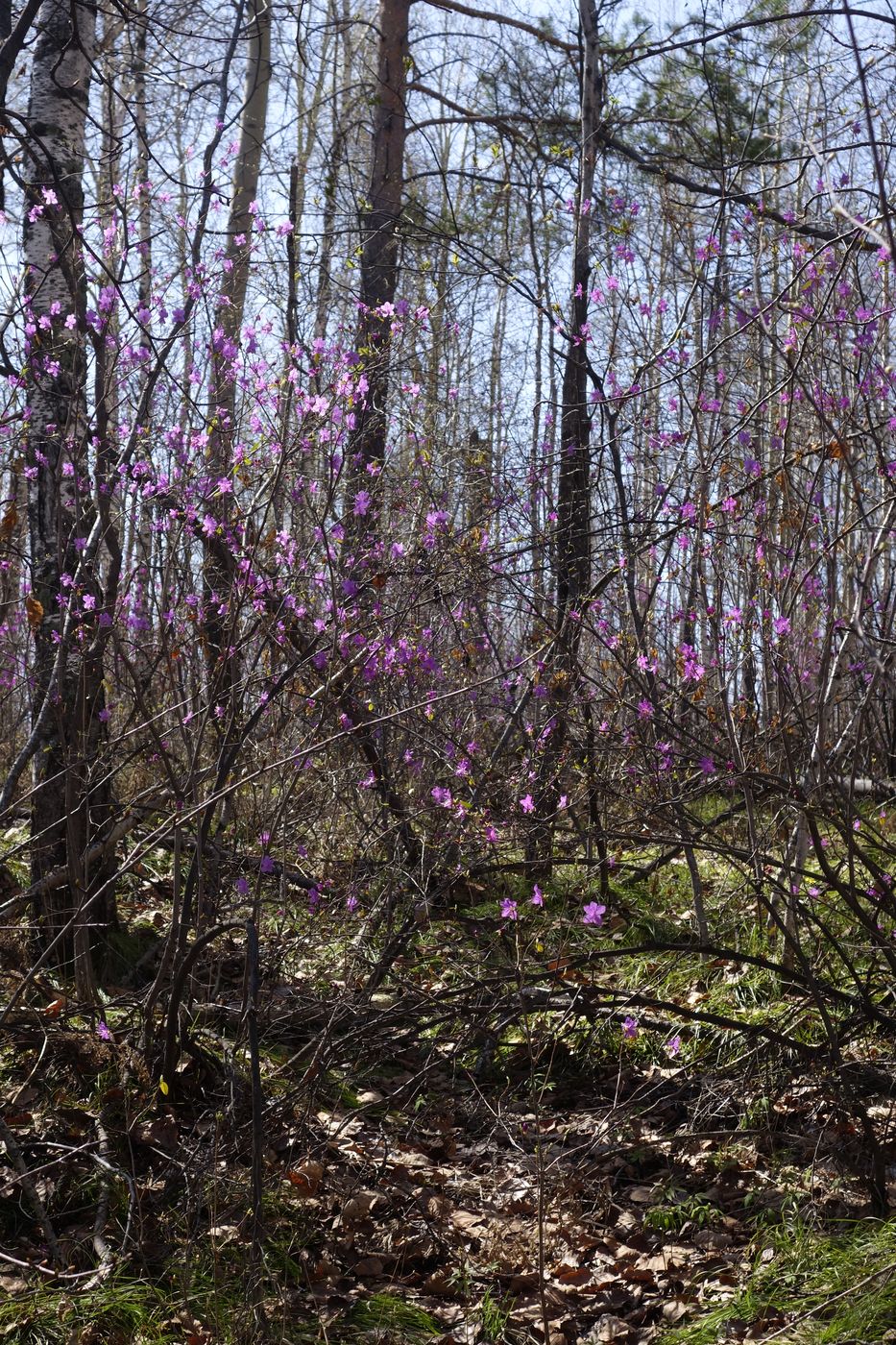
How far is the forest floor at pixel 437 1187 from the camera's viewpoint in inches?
110

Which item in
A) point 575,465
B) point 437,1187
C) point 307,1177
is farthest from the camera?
point 575,465

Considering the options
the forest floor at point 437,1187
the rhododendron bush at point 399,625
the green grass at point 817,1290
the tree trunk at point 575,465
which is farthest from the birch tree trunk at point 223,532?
the green grass at point 817,1290

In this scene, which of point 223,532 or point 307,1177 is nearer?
point 307,1177

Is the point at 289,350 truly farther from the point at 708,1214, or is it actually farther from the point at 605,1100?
the point at 708,1214

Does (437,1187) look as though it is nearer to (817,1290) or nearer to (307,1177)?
(307,1177)

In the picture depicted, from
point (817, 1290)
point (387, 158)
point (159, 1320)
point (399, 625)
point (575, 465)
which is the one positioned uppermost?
point (387, 158)

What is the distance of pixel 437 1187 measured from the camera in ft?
11.6

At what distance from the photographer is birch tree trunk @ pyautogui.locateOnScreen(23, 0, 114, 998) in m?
4.15

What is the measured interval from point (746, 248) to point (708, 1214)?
4980 millimetres

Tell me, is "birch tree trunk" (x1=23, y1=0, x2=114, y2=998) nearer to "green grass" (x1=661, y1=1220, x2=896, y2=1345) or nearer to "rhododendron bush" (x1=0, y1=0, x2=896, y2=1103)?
"rhododendron bush" (x1=0, y1=0, x2=896, y2=1103)

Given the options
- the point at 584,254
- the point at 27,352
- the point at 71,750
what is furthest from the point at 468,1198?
the point at 584,254

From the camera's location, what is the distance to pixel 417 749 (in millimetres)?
5332

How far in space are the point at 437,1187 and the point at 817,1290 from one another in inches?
48.3

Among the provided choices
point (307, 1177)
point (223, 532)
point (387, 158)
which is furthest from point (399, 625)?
point (387, 158)
